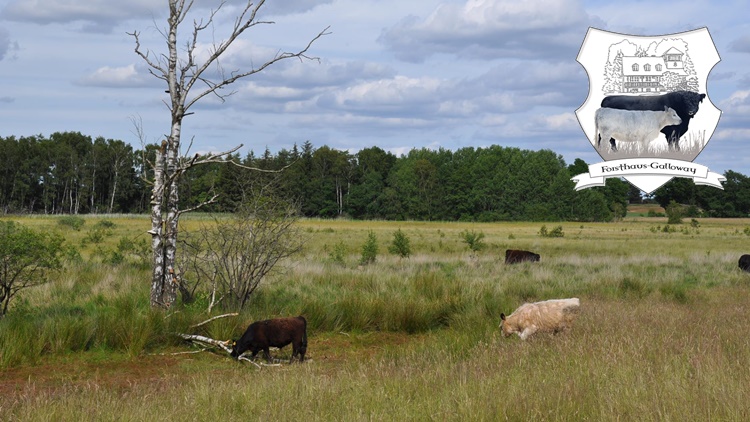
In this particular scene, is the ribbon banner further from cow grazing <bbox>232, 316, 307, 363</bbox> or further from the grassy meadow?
cow grazing <bbox>232, 316, 307, 363</bbox>

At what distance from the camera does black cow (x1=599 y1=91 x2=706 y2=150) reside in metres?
19.2

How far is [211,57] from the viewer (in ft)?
41.2

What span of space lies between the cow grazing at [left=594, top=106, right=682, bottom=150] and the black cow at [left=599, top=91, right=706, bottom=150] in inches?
7.3

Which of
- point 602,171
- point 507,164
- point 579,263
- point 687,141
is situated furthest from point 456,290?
point 507,164

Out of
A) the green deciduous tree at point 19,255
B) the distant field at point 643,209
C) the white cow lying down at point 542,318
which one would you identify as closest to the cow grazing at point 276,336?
the white cow lying down at point 542,318

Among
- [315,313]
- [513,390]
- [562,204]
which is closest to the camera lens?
[513,390]

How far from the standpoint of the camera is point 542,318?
10125mm

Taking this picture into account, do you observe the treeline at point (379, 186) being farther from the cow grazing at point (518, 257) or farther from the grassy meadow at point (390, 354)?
the grassy meadow at point (390, 354)

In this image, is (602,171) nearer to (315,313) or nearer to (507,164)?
(315,313)

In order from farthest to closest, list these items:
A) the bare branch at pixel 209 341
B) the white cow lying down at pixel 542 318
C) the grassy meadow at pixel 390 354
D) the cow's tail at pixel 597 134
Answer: the cow's tail at pixel 597 134, the bare branch at pixel 209 341, the white cow lying down at pixel 542 318, the grassy meadow at pixel 390 354

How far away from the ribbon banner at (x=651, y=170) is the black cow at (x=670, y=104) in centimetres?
59

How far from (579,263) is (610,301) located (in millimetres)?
11857

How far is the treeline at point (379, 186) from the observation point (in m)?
88.6

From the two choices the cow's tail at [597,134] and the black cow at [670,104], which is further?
the cow's tail at [597,134]
